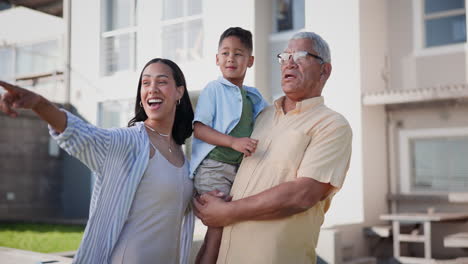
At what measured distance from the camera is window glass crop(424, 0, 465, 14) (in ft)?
30.8

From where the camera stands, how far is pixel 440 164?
931 cm

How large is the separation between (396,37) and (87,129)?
821 centimetres

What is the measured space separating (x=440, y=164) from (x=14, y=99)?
8.32 metres

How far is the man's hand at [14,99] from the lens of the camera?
1.97 meters

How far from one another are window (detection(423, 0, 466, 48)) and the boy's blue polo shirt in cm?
716

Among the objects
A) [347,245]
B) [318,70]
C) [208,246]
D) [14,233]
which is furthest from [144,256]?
[14,233]

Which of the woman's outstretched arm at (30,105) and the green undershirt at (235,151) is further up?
the woman's outstretched arm at (30,105)

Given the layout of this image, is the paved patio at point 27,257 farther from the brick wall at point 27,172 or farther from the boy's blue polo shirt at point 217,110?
the brick wall at point 27,172

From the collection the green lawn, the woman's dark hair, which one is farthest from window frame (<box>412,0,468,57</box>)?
the woman's dark hair

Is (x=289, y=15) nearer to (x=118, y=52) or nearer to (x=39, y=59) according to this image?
(x=118, y=52)

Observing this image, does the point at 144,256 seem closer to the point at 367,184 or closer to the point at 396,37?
the point at 367,184

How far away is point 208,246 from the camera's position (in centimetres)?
273

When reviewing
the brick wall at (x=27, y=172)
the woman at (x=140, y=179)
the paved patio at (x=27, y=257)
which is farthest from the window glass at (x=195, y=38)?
the woman at (x=140, y=179)

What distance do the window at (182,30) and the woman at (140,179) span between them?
28.9ft
